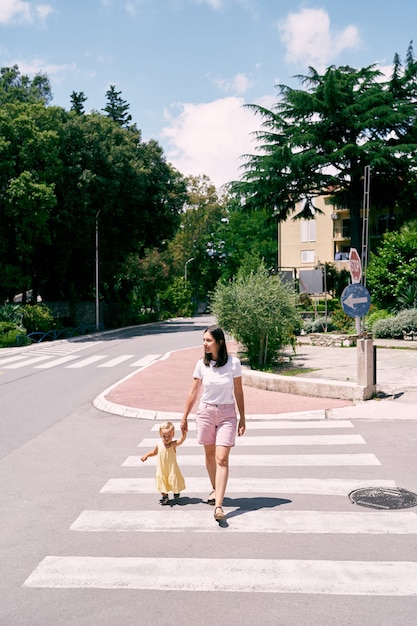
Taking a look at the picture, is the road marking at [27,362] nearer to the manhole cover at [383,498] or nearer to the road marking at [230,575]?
the manhole cover at [383,498]

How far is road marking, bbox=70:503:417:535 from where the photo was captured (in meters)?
5.59

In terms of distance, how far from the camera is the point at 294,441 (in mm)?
9258

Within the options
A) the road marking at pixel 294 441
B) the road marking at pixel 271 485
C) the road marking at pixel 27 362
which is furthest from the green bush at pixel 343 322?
the road marking at pixel 271 485

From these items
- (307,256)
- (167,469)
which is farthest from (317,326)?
(307,256)

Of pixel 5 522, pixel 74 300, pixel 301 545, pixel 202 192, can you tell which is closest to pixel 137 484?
pixel 5 522

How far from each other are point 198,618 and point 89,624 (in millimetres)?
706

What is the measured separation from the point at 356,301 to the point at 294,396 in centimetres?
242

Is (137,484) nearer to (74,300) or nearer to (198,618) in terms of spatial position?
(198,618)

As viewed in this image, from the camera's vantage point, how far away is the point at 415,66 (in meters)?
40.9

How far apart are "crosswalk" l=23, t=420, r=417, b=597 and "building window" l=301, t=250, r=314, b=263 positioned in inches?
2044

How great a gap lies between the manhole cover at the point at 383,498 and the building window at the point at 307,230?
5452cm

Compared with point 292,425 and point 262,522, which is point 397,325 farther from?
point 262,522

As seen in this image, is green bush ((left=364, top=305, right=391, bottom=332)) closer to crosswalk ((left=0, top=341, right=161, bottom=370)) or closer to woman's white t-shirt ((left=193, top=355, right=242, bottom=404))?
crosswalk ((left=0, top=341, right=161, bottom=370))

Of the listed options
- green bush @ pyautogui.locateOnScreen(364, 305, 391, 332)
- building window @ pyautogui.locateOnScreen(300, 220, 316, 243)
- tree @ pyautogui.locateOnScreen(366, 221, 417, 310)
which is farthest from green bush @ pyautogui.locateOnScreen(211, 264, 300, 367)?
building window @ pyautogui.locateOnScreen(300, 220, 316, 243)
